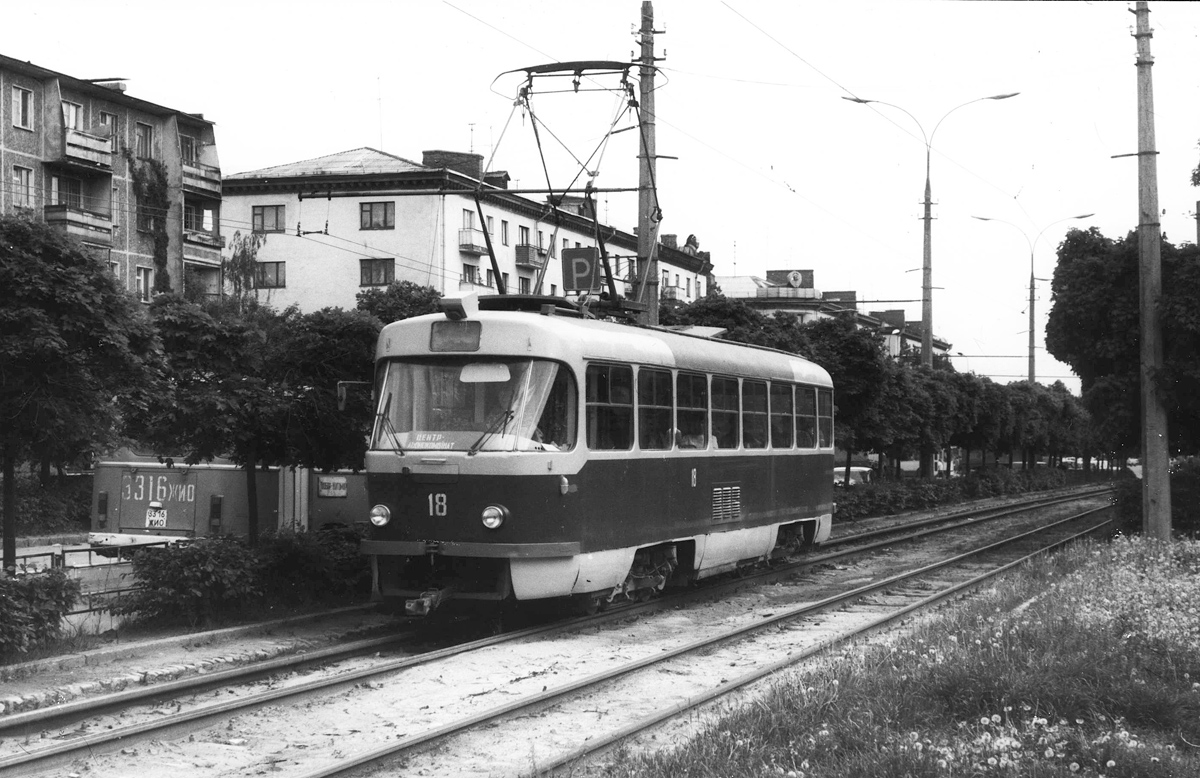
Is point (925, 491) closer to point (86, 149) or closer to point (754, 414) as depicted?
point (754, 414)

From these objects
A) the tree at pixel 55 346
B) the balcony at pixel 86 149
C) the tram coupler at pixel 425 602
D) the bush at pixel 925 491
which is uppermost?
the balcony at pixel 86 149

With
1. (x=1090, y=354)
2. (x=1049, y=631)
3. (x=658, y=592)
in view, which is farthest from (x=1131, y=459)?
(x=1049, y=631)

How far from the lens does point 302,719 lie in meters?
9.33

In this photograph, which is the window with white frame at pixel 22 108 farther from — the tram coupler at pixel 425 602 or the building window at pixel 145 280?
the tram coupler at pixel 425 602

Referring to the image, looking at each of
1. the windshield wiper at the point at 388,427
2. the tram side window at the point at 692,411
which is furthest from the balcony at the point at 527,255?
the windshield wiper at the point at 388,427

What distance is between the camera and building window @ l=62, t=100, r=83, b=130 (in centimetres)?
5106

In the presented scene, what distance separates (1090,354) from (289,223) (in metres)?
48.3

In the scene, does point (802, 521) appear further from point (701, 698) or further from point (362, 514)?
point (701, 698)

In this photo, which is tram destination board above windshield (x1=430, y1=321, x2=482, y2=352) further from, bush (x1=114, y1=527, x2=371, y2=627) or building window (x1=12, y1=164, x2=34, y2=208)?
building window (x1=12, y1=164, x2=34, y2=208)

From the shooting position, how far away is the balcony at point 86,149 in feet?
166

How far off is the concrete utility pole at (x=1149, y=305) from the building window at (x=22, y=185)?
40.7 metres

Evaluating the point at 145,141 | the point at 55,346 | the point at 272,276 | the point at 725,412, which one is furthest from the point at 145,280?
the point at 55,346

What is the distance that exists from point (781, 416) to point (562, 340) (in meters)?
6.79

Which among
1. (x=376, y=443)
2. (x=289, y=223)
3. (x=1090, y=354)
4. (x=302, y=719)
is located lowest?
(x=302, y=719)
